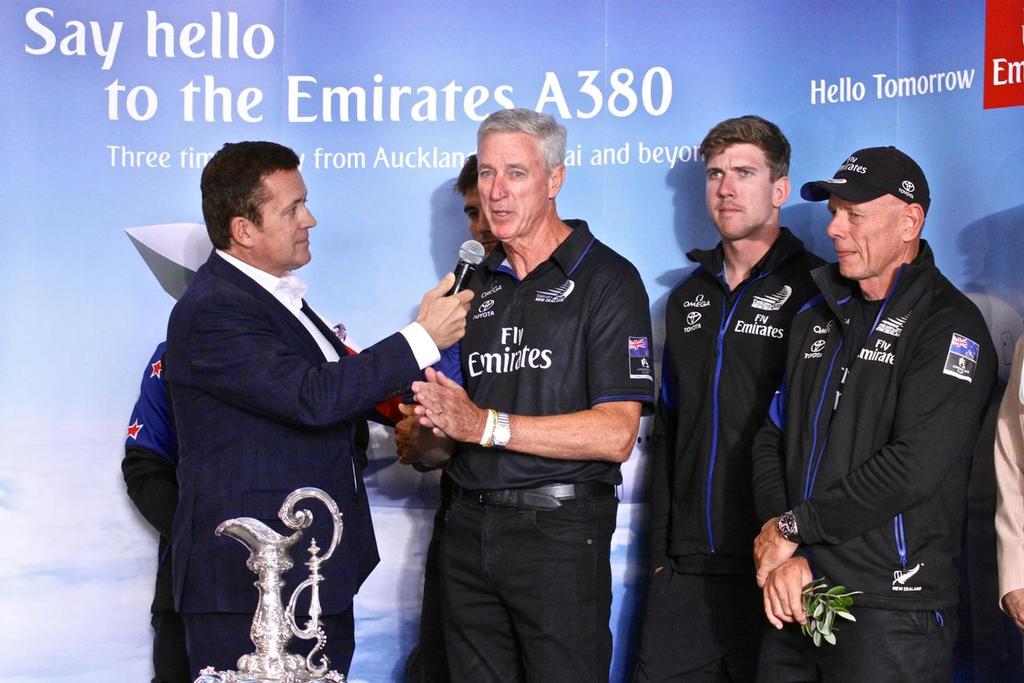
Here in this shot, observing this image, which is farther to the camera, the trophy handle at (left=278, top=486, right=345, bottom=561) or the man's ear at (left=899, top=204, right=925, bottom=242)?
the man's ear at (left=899, top=204, right=925, bottom=242)

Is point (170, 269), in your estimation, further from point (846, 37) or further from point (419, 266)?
point (846, 37)

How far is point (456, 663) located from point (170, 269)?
1720 mm

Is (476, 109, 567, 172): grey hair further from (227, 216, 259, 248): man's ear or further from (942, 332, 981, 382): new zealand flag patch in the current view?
(942, 332, 981, 382): new zealand flag patch

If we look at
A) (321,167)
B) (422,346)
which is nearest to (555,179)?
(422,346)

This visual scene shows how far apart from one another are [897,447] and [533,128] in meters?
1.09

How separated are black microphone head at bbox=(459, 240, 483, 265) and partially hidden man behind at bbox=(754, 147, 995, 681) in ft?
2.49

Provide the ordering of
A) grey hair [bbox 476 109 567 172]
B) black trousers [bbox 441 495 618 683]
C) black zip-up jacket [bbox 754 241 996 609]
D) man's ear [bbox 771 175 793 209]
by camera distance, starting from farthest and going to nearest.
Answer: man's ear [bbox 771 175 793 209] → grey hair [bbox 476 109 567 172] → black trousers [bbox 441 495 618 683] → black zip-up jacket [bbox 754 241 996 609]

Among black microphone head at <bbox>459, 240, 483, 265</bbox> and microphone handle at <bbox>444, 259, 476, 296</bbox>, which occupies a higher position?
black microphone head at <bbox>459, 240, 483, 265</bbox>

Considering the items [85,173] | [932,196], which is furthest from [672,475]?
[85,173]

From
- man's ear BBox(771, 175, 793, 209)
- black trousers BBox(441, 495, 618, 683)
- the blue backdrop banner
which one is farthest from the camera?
the blue backdrop banner

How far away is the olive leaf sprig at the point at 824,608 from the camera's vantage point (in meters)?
2.62

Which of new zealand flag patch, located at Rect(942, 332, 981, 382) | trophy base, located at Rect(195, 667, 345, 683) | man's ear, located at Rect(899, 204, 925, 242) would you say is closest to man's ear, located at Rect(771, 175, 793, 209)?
man's ear, located at Rect(899, 204, 925, 242)

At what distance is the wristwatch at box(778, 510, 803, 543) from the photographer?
8.83 ft

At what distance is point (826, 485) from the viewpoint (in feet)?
8.82
